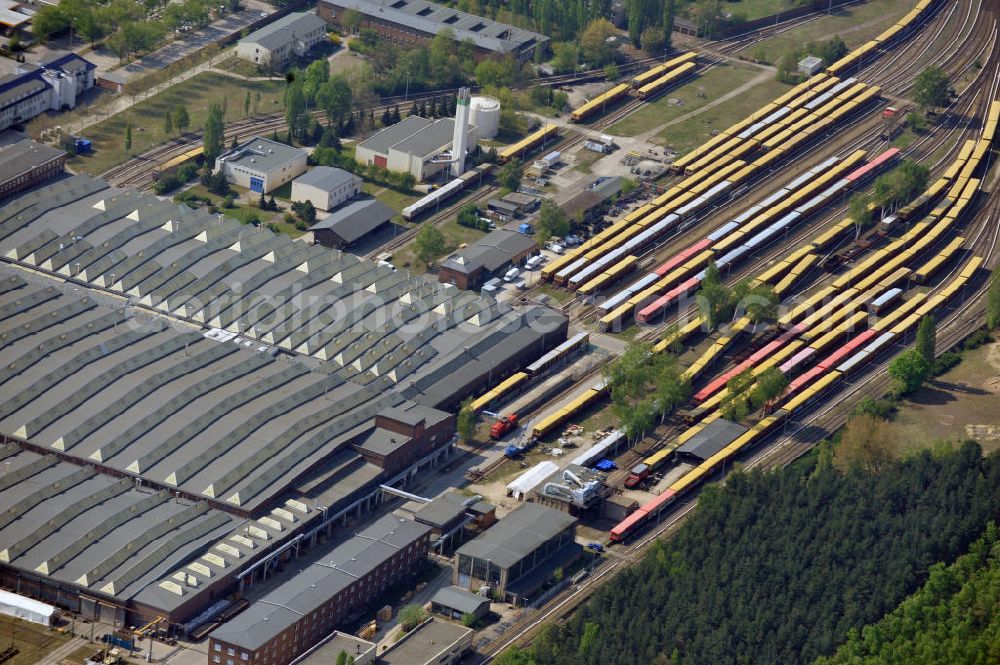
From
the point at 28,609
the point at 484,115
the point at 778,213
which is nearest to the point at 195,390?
the point at 28,609

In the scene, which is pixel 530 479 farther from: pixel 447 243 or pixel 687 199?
pixel 687 199

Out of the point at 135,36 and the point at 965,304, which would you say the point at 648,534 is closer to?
the point at 965,304

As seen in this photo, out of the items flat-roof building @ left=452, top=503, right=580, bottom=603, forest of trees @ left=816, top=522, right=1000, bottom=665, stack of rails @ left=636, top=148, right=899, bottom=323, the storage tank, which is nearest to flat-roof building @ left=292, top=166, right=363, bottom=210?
the storage tank

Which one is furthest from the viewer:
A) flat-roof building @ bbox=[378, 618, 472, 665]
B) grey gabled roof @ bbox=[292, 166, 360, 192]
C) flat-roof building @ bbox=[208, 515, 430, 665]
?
grey gabled roof @ bbox=[292, 166, 360, 192]

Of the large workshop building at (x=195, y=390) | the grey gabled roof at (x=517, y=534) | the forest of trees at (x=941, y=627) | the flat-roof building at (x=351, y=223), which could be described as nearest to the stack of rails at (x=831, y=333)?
the grey gabled roof at (x=517, y=534)

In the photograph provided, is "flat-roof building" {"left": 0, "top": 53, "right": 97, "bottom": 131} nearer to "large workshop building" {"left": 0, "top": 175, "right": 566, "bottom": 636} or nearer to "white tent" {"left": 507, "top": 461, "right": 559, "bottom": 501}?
"large workshop building" {"left": 0, "top": 175, "right": 566, "bottom": 636}
